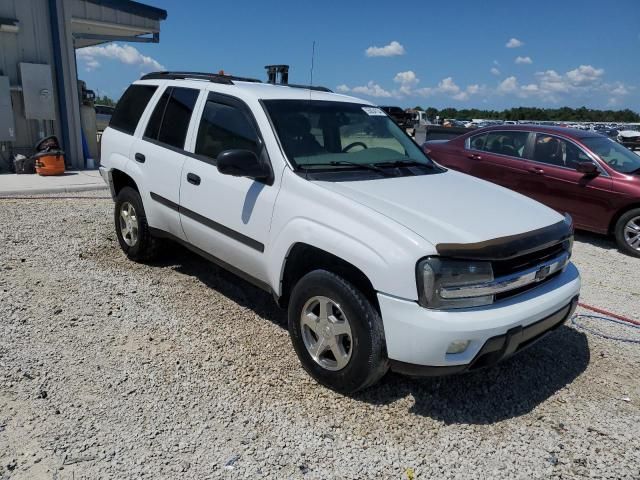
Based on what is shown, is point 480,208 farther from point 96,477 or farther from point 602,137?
point 602,137

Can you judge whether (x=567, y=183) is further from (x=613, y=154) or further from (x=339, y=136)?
(x=339, y=136)

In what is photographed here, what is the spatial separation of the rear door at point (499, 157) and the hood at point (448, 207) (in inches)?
175

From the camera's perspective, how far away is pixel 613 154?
7.55m

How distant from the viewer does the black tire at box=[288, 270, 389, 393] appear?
2836 millimetres

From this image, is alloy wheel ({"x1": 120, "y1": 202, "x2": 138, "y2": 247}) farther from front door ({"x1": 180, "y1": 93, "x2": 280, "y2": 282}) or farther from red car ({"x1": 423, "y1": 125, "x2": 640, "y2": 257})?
red car ({"x1": 423, "y1": 125, "x2": 640, "y2": 257})

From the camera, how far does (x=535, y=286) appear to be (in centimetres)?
310

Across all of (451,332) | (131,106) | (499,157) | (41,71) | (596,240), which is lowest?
(596,240)

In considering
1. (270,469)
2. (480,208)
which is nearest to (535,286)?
(480,208)

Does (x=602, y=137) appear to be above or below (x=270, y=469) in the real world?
above

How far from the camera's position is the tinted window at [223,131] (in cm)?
375

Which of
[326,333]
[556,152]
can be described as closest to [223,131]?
[326,333]

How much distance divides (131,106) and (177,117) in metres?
1.05

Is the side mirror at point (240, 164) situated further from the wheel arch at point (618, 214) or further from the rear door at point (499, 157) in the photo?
the wheel arch at point (618, 214)

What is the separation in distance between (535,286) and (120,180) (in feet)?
13.7
